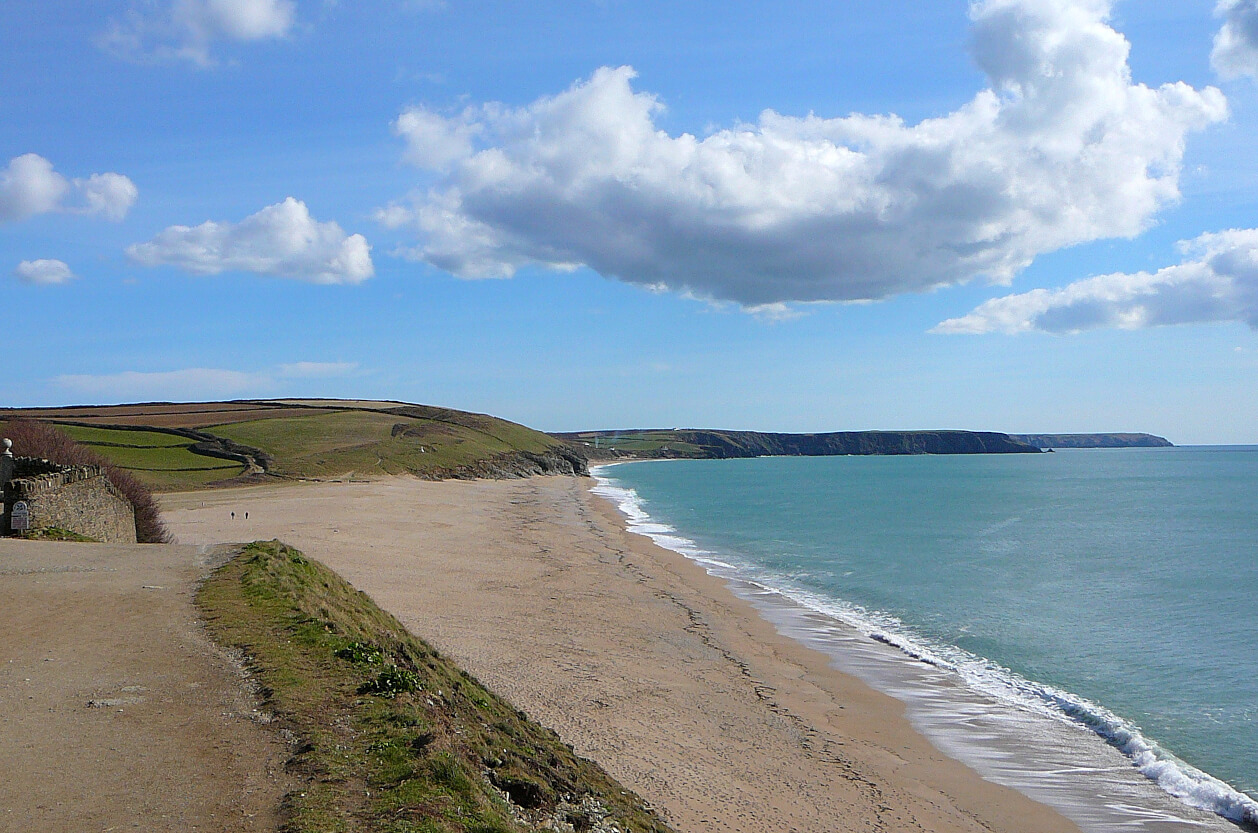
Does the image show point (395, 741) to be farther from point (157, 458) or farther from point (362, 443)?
point (362, 443)

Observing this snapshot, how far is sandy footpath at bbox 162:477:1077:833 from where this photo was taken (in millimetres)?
13039

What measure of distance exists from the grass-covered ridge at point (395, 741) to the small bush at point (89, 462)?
58.1ft

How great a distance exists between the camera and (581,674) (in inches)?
734

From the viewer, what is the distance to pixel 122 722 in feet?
29.8

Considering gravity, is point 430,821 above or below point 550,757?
above

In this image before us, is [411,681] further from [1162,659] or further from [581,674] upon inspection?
[1162,659]

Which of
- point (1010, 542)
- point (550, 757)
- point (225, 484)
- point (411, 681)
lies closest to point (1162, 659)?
point (550, 757)

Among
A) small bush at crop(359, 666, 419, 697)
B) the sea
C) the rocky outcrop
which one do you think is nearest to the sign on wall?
small bush at crop(359, 666, 419, 697)

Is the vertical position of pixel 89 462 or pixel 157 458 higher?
pixel 89 462

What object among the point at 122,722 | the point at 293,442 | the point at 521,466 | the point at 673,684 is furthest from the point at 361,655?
the point at 521,466

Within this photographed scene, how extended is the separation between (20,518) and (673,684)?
17.0 m

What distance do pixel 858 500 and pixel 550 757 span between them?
77280 mm

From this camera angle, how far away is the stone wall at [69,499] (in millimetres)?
21125

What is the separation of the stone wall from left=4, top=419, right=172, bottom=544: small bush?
1.81m
